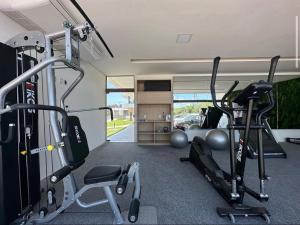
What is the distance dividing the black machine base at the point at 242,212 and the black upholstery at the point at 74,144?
5.30ft

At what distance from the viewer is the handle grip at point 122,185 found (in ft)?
5.42

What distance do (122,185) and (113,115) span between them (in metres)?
1.42

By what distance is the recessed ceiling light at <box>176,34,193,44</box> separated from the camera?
137 inches

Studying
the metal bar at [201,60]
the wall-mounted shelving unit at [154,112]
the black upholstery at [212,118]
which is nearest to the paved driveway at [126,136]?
the wall-mounted shelving unit at [154,112]

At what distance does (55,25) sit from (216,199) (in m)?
3.47

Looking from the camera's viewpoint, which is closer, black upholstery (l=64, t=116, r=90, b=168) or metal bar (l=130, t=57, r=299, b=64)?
black upholstery (l=64, t=116, r=90, b=168)

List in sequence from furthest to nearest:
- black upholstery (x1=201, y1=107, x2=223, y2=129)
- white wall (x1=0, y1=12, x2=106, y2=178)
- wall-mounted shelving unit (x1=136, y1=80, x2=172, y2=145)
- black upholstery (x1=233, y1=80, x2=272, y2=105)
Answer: wall-mounted shelving unit (x1=136, y1=80, x2=172, y2=145) < black upholstery (x1=201, y1=107, x2=223, y2=129) < white wall (x1=0, y1=12, x2=106, y2=178) < black upholstery (x1=233, y1=80, x2=272, y2=105)

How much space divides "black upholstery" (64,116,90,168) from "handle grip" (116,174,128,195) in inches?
17.8

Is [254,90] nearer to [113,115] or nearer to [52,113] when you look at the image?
[113,115]

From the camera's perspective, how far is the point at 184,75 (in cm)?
671

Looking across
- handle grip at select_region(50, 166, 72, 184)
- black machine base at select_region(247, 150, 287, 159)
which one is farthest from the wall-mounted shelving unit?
handle grip at select_region(50, 166, 72, 184)

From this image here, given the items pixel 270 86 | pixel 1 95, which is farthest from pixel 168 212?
pixel 1 95

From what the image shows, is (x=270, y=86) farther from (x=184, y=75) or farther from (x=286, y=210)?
(x=184, y=75)

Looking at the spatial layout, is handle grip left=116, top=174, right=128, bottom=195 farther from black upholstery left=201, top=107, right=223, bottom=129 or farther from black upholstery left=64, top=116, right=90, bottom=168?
black upholstery left=201, top=107, right=223, bottom=129
